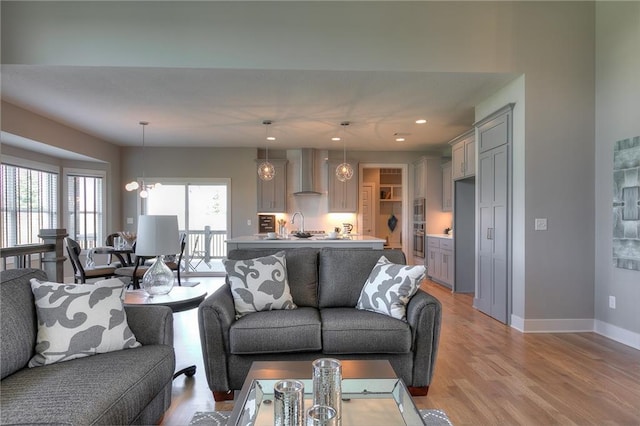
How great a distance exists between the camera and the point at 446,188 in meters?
6.95

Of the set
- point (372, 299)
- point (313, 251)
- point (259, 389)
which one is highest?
point (313, 251)

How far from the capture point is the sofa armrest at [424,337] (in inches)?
94.3

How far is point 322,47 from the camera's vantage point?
3.72 metres

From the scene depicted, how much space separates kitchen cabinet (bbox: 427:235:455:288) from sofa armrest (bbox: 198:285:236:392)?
14.8 ft

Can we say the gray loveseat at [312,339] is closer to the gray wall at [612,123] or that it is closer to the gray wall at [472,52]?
the gray wall at [472,52]

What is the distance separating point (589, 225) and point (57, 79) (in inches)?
238

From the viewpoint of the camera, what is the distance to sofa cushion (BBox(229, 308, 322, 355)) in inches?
90.8

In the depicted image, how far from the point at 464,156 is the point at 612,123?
79.5 inches

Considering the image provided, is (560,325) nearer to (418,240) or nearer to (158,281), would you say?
(418,240)

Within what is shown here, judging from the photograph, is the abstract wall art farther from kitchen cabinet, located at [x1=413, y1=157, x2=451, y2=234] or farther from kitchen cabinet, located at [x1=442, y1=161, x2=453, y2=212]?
kitchen cabinet, located at [x1=413, y1=157, x2=451, y2=234]

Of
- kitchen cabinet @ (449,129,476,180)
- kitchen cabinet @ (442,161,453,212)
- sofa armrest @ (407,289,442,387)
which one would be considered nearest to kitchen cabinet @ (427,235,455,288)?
kitchen cabinet @ (442,161,453,212)

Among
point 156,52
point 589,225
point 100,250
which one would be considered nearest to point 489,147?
point 589,225

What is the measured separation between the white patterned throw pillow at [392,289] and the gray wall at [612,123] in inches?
96.0

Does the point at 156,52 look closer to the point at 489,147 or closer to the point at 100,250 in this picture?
the point at 100,250
